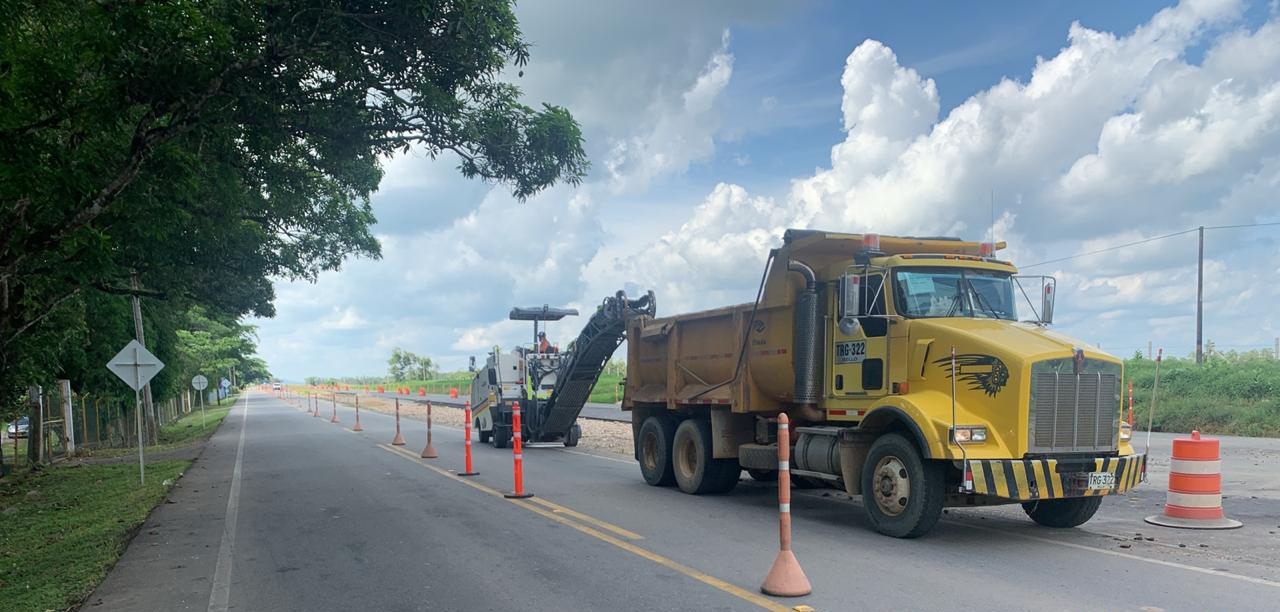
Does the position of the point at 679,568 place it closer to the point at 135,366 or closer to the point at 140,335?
the point at 135,366

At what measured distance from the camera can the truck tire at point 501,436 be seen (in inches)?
845

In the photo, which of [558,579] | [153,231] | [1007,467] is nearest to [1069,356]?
[1007,467]

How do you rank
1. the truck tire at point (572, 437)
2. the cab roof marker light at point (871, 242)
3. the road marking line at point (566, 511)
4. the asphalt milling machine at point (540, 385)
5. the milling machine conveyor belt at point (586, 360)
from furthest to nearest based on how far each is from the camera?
the truck tire at point (572, 437) → the asphalt milling machine at point (540, 385) → the milling machine conveyor belt at point (586, 360) → the cab roof marker light at point (871, 242) → the road marking line at point (566, 511)

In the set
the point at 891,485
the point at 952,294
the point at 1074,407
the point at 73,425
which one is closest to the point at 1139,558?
the point at 1074,407

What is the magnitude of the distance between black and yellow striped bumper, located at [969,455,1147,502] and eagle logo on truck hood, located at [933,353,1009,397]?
74 cm

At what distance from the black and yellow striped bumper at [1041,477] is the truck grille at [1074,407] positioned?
0.16 metres

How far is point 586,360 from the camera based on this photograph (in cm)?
1794

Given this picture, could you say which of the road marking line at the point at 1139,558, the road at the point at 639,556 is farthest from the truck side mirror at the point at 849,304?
the road marking line at the point at 1139,558

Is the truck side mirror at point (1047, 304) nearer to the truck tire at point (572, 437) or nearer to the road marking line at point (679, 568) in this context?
the road marking line at point (679, 568)

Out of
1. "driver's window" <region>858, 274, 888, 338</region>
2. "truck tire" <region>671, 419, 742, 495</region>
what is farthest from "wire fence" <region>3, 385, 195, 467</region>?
"driver's window" <region>858, 274, 888, 338</region>

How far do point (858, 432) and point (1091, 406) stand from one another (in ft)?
7.46

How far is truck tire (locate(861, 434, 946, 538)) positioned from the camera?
834cm

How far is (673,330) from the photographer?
1327 cm

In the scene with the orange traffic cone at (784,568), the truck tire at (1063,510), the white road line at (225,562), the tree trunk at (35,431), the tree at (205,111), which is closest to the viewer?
the orange traffic cone at (784,568)
